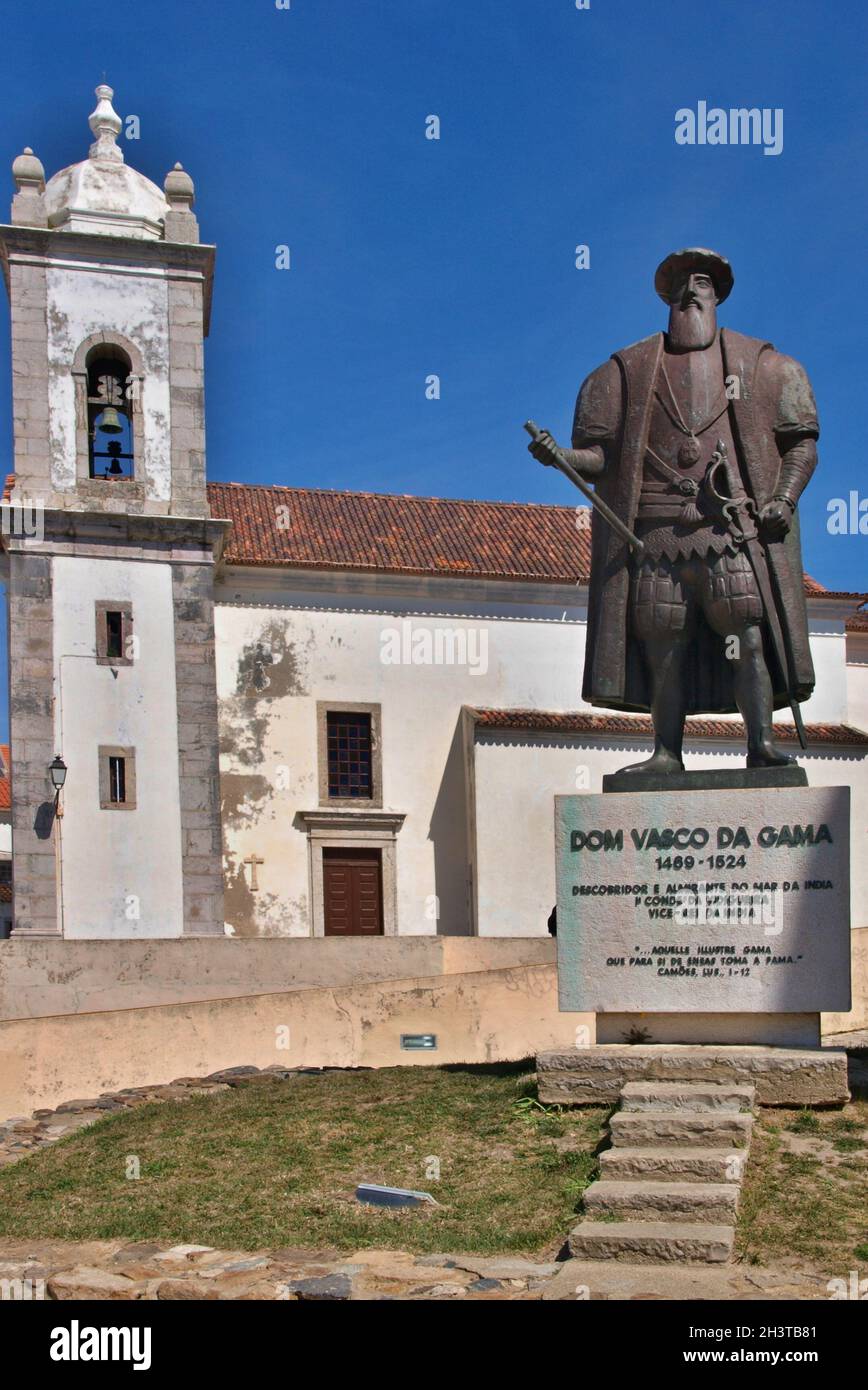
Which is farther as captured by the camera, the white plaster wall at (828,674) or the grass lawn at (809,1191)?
the white plaster wall at (828,674)

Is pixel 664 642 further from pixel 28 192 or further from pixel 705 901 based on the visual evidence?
pixel 28 192

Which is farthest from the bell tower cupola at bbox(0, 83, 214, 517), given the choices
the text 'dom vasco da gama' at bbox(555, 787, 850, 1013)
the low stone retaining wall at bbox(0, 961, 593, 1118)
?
the text 'dom vasco da gama' at bbox(555, 787, 850, 1013)

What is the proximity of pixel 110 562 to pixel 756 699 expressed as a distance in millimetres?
17006

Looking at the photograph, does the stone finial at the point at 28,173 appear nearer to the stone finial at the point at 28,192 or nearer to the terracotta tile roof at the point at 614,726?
the stone finial at the point at 28,192

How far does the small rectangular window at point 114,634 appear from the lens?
Result: 79.2 ft

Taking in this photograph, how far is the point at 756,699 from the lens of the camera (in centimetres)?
902

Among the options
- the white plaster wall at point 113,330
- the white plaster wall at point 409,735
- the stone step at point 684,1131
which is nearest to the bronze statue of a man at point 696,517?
the stone step at point 684,1131

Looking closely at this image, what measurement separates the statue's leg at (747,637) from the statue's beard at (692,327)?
1414 mm

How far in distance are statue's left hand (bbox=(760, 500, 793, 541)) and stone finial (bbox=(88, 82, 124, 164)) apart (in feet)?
65.3

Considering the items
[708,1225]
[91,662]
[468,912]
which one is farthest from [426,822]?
[708,1225]

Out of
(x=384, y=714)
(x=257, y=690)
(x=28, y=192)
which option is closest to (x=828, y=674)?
(x=384, y=714)

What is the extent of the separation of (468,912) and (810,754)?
7131mm

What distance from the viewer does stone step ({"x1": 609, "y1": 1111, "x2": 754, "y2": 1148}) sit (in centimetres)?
752

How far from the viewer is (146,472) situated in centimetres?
2495
